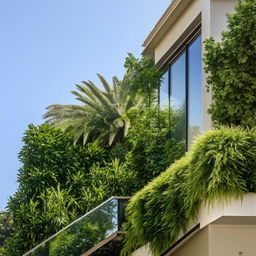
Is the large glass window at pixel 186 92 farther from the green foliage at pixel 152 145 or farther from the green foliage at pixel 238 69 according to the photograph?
the green foliage at pixel 238 69

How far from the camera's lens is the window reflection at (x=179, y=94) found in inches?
669

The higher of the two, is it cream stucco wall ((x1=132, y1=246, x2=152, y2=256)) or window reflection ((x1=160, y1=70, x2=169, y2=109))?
window reflection ((x1=160, y1=70, x2=169, y2=109))

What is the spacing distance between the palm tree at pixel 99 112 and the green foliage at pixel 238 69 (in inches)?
656

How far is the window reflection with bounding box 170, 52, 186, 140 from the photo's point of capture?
17.0m

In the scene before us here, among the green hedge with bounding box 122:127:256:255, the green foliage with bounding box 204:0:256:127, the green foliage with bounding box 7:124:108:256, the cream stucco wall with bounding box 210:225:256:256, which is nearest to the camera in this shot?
the green hedge with bounding box 122:127:256:255

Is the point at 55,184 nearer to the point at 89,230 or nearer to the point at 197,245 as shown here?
the point at 89,230

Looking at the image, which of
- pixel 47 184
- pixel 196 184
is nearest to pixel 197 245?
pixel 196 184

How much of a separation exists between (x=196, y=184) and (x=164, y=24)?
311 inches

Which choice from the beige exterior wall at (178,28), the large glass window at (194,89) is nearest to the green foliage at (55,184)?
the beige exterior wall at (178,28)

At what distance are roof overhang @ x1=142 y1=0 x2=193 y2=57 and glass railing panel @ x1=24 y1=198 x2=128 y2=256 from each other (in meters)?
4.24

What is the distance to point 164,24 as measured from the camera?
17.8 m

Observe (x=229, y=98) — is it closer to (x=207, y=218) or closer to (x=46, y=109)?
(x=207, y=218)

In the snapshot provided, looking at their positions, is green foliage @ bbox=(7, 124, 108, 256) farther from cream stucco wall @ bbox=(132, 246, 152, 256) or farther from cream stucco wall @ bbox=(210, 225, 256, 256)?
cream stucco wall @ bbox=(210, 225, 256, 256)

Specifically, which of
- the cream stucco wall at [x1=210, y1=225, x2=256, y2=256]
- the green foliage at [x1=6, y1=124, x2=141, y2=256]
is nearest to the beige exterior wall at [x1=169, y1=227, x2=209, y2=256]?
the cream stucco wall at [x1=210, y1=225, x2=256, y2=256]
